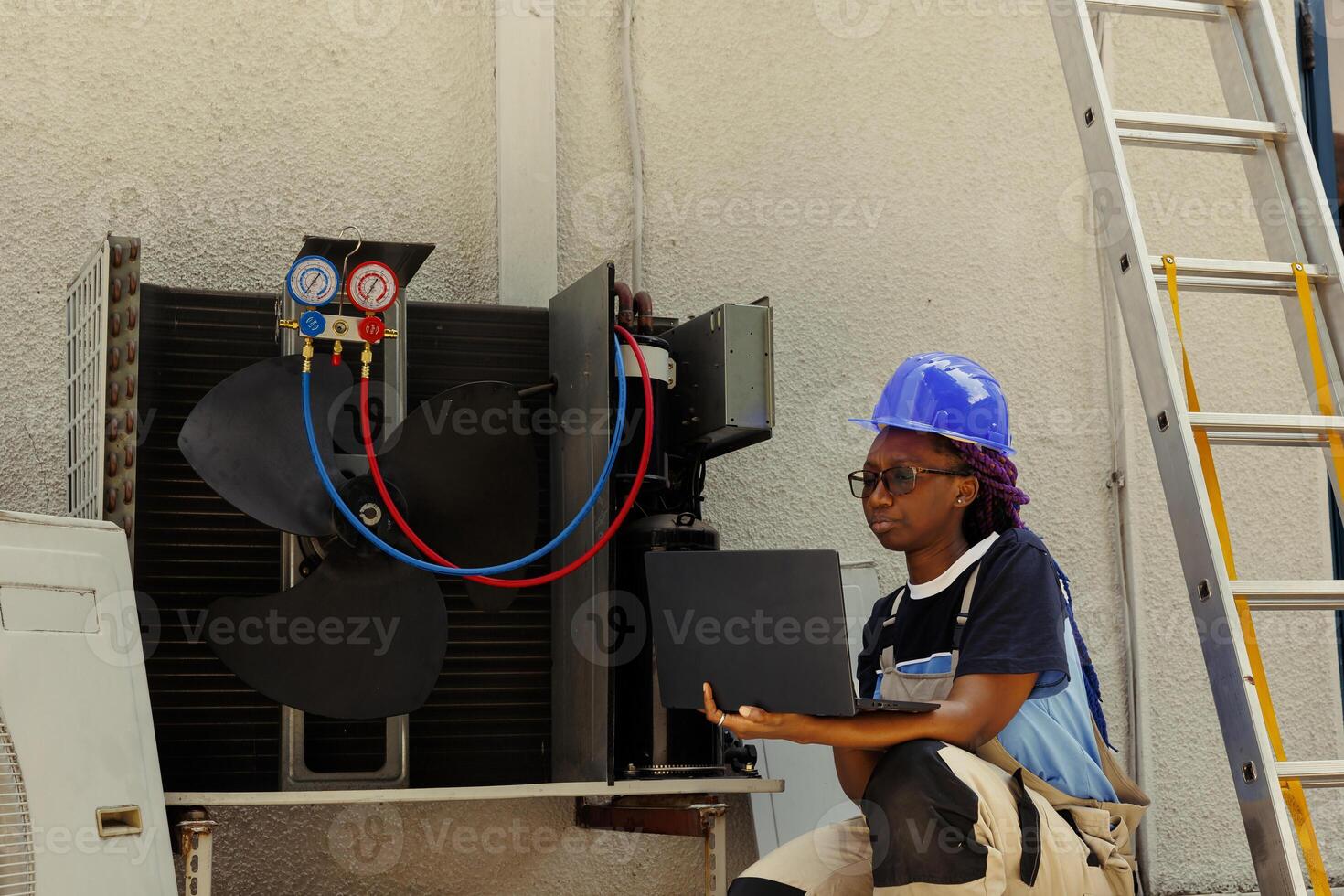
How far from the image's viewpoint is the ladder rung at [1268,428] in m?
2.86

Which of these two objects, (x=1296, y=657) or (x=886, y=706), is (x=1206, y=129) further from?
(x=1296, y=657)

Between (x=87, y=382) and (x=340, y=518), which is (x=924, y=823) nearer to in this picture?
(x=340, y=518)

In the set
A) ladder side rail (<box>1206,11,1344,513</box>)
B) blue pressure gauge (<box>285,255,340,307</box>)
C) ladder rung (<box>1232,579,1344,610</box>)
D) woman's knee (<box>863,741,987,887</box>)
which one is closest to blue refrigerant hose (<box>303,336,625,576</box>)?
blue pressure gauge (<box>285,255,340,307</box>)

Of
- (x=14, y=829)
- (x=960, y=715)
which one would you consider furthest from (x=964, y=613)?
(x=14, y=829)

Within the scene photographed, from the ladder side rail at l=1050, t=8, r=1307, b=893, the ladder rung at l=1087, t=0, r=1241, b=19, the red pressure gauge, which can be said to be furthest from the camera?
the ladder rung at l=1087, t=0, r=1241, b=19

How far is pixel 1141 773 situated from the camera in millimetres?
4258

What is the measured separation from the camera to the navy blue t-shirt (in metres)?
2.73

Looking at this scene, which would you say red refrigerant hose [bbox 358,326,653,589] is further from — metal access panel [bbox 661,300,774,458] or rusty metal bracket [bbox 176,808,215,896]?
rusty metal bracket [bbox 176,808,215,896]

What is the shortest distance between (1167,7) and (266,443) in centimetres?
237

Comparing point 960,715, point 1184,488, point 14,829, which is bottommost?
point 14,829

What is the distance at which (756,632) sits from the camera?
264 cm

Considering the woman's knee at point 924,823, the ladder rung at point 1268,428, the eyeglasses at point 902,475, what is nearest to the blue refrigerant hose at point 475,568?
the eyeglasses at point 902,475

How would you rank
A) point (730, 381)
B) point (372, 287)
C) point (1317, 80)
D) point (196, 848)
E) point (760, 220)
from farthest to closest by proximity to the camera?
1. point (1317, 80)
2. point (760, 220)
3. point (730, 381)
4. point (372, 287)
5. point (196, 848)

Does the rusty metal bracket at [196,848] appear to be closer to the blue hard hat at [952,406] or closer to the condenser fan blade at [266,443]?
the condenser fan blade at [266,443]
